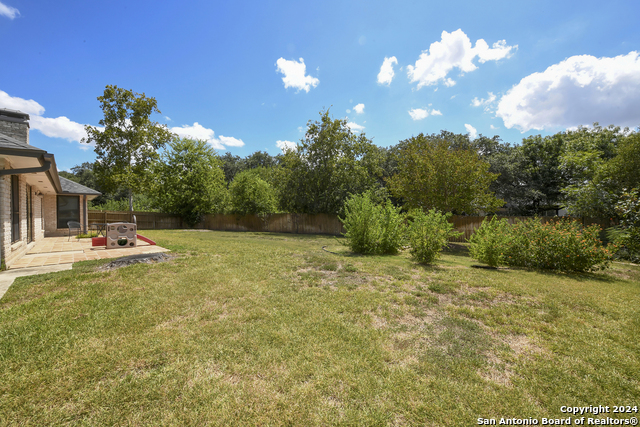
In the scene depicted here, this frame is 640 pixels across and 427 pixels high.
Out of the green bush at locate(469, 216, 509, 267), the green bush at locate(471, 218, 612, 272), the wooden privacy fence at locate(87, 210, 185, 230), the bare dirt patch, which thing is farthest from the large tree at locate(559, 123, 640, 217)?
the wooden privacy fence at locate(87, 210, 185, 230)

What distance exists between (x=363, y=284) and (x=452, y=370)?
2.76 meters

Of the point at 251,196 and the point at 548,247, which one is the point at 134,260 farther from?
the point at 251,196

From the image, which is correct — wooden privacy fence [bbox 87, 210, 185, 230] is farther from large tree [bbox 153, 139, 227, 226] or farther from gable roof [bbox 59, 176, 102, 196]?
gable roof [bbox 59, 176, 102, 196]

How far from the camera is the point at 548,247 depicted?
720cm

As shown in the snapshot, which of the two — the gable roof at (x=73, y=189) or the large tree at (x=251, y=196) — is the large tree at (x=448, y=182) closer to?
the large tree at (x=251, y=196)

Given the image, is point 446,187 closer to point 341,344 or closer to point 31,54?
point 341,344

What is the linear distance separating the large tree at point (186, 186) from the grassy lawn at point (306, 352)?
22.5m

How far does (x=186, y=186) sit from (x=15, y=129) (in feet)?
54.8

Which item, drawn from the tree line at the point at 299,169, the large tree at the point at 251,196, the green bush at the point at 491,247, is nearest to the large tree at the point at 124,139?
the tree line at the point at 299,169

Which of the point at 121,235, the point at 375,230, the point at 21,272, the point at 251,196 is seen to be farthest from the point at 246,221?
the point at 21,272

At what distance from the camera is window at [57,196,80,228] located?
1504 centimetres

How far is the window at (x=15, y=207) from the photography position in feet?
24.9

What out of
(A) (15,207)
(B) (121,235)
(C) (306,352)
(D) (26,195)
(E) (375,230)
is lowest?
(C) (306,352)

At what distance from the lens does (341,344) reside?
2.85 metres
